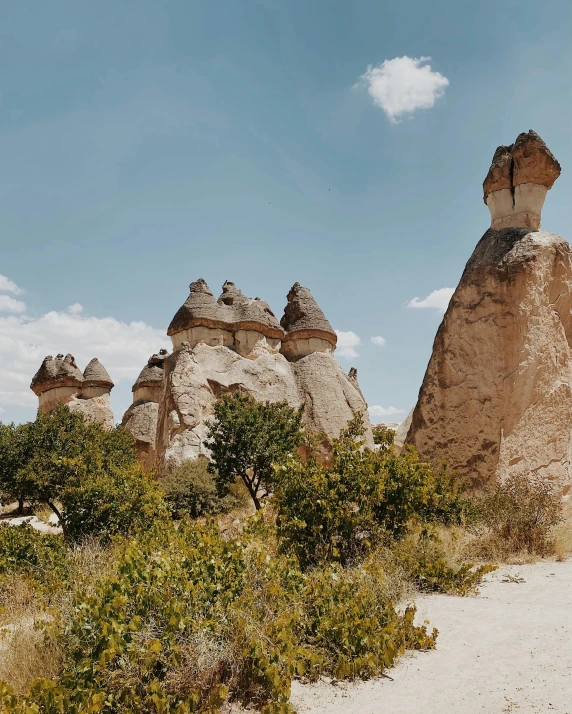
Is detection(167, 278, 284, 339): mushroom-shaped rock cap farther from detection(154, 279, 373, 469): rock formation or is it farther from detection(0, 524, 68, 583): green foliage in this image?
detection(0, 524, 68, 583): green foliage

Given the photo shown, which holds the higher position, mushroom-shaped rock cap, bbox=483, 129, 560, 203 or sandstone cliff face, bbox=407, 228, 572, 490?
mushroom-shaped rock cap, bbox=483, 129, 560, 203

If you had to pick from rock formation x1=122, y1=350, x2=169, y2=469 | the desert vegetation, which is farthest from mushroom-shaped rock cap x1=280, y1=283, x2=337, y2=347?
the desert vegetation

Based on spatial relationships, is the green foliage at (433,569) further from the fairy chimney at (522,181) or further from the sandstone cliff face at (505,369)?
the fairy chimney at (522,181)

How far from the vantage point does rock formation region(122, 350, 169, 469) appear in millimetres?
21625

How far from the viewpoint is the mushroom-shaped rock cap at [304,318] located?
1888cm

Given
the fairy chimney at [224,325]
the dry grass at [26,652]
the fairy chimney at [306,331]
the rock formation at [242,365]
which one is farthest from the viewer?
the fairy chimney at [306,331]

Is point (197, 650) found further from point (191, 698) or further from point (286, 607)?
point (286, 607)

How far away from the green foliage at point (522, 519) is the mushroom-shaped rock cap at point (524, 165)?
16.7ft

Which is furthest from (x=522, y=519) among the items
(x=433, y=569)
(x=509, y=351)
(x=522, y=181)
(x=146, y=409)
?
(x=146, y=409)

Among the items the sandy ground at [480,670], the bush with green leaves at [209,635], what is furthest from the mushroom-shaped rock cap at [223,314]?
the sandy ground at [480,670]

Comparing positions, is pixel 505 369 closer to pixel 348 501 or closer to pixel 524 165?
pixel 524 165

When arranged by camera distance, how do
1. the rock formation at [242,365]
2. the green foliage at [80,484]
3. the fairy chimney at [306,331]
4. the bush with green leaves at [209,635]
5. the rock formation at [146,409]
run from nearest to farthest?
the bush with green leaves at [209,635] → the green foliage at [80,484] → the rock formation at [242,365] → the fairy chimney at [306,331] → the rock formation at [146,409]

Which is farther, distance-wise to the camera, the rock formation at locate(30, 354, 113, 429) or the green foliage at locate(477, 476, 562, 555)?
the rock formation at locate(30, 354, 113, 429)

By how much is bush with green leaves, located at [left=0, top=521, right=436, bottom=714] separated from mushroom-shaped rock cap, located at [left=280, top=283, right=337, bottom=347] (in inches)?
578
